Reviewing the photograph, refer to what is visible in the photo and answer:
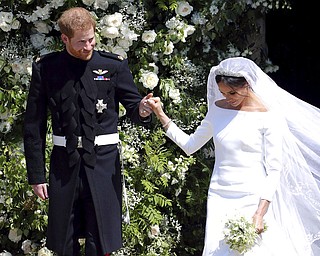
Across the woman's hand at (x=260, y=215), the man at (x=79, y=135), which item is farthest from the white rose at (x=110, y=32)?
the woman's hand at (x=260, y=215)

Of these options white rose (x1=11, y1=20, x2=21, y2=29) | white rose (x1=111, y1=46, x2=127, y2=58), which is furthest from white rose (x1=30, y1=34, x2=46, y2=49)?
white rose (x1=111, y1=46, x2=127, y2=58)

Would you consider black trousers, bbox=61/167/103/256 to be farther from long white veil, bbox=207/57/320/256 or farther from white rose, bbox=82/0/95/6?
white rose, bbox=82/0/95/6

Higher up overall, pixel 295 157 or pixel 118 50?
pixel 118 50

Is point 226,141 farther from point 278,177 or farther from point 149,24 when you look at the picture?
point 149,24

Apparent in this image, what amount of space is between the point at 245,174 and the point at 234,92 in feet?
1.38

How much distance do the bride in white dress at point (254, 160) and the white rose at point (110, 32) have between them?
3.86 feet

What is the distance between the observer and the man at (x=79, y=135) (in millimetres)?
4289

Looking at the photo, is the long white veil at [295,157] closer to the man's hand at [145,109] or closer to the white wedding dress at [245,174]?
the white wedding dress at [245,174]

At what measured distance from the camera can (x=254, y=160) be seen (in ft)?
13.7

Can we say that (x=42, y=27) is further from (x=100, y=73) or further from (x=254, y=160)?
(x=254, y=160)

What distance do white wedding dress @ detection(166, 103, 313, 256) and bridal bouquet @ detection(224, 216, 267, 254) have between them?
80 mm

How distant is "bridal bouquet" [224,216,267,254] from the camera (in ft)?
13.0

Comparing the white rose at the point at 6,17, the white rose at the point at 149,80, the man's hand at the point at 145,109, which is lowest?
the white rose at the point at 149,80

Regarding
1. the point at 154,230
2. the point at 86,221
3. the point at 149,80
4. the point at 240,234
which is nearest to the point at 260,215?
the point at 240,234
